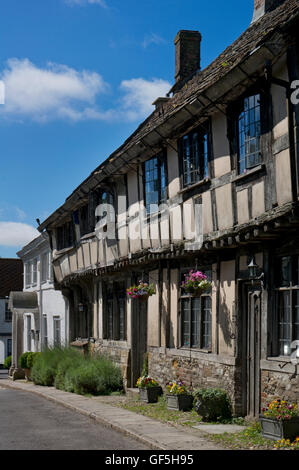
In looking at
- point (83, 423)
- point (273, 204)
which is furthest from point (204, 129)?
point (83, 423)

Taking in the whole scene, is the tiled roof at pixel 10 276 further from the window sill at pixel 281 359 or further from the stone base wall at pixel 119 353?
the window sill at pixel 281 359

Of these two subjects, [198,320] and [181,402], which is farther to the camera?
[198,320]

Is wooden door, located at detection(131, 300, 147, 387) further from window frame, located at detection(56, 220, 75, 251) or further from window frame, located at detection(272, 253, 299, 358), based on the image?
window frame, located at detection(272, 253, 299, 358)

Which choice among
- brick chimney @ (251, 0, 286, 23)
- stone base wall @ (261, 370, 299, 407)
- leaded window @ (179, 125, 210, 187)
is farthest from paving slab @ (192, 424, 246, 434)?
brick chimney @ (251, 0, 286, 23)

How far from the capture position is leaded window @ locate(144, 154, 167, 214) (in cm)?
1603

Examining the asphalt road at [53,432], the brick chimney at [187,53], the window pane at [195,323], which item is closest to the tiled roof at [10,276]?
the brick chimney at [187,53]

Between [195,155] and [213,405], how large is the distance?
5.12 m

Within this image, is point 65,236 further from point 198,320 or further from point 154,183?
point 198,320

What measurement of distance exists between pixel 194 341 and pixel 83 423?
298 centimetres

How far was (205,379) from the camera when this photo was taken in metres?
13.3

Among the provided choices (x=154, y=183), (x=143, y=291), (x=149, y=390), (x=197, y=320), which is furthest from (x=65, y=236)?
(x=197, y=320)

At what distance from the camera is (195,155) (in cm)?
1414

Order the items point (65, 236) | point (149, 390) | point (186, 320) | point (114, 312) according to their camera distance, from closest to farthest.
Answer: point (186, 320), point (149, 390), point (114, 312), point (65, 236)

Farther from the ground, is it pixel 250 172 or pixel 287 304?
pixel 250 172
